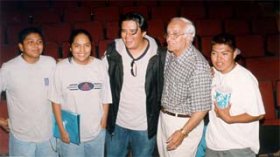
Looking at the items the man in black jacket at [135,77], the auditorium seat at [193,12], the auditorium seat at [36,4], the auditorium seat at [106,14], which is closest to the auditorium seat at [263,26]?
the auditorium seat at [193,12]

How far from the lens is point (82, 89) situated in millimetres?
2176

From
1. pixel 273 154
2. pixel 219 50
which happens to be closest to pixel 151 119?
pixel 219 50

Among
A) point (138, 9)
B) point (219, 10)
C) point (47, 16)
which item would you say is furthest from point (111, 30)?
point (219, 10)

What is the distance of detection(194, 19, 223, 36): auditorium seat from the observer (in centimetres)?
456

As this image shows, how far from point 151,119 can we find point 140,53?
1.55 feet

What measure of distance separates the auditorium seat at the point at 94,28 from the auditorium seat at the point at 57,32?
155 mm

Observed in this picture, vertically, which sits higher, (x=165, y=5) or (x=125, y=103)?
(x=165, y=5)

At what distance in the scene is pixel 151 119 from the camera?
95.2 inches

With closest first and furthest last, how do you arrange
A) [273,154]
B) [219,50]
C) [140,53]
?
[219,50], [140,53], [273,154]

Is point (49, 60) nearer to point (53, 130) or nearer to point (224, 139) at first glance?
point (53, 130)

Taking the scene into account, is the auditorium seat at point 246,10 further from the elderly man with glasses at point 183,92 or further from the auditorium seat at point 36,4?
the elderly man with glasses at point 183,92

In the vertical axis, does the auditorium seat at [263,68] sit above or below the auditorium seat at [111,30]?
below

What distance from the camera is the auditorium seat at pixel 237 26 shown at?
15.1 feet

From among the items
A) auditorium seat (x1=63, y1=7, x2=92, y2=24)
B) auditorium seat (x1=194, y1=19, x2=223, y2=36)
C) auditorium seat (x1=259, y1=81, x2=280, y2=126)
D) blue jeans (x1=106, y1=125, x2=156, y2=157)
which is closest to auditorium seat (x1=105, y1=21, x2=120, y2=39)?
auditorium seat (x1=63, y1=7, x2=92, y2=24)
